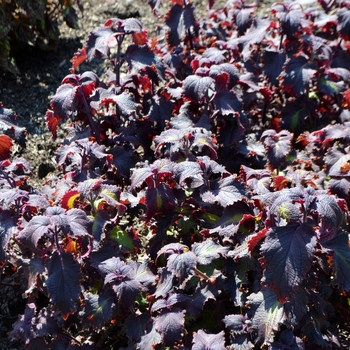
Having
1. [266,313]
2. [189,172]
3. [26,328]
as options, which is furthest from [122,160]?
[266,313]

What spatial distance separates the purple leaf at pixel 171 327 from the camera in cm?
221

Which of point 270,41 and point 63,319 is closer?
point 63,319

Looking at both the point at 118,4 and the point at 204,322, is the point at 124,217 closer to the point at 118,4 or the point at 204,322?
the point at 204,322

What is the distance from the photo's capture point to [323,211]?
218cm

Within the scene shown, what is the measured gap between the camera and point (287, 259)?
7.07 ft

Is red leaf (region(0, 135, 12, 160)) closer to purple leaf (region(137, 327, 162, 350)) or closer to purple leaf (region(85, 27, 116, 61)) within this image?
purple leaf (region(85, 27, 116, 61))

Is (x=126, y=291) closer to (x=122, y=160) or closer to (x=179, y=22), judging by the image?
(x=122, y=160)

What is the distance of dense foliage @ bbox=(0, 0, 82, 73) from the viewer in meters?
4.11

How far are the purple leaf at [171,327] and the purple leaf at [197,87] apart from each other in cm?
131

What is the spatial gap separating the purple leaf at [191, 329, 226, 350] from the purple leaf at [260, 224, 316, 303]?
280 mm

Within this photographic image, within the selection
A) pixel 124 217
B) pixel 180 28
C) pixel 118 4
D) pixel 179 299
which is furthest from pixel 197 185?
pixel 118 4

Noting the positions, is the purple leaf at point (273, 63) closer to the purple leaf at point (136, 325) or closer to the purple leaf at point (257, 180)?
the purple leaf at point (257, 180)

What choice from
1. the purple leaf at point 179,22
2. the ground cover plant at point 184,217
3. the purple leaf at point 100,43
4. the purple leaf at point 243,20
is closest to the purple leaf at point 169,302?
the ground cover plant at point 184,217

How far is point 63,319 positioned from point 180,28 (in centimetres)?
217
